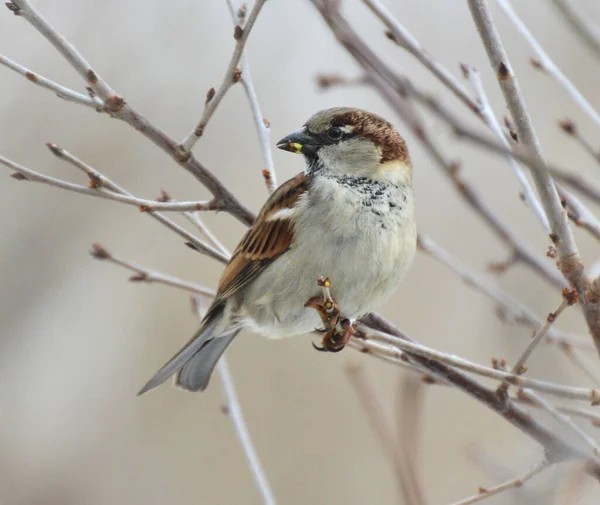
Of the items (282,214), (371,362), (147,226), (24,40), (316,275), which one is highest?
(24,40)

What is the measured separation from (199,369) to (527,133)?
1.65 m

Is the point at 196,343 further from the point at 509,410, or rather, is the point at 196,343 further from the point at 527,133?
the point at 527,133

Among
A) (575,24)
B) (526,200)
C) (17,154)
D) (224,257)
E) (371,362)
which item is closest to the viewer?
(575,24)

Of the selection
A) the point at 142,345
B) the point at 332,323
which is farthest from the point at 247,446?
the point at 142,345

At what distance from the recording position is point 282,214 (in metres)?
2.54

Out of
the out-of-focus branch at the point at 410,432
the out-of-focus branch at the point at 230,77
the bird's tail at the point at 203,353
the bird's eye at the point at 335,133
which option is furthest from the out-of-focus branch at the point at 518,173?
the bird's tail at the point at 203,353

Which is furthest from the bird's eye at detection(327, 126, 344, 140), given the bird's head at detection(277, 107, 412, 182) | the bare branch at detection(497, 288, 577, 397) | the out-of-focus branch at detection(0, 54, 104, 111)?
the bare branch at detection(497, 288, 577, 397)

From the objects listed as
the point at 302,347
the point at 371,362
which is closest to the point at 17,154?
the point at 302,347

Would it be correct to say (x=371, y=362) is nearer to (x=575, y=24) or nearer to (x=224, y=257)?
(x=224, y=257)

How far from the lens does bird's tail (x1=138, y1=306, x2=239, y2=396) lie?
2.79 m

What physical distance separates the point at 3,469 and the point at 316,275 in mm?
3963

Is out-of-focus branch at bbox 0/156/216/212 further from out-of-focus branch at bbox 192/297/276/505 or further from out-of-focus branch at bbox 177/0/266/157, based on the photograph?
out-of-focus branch at bbox 192/297/276/505

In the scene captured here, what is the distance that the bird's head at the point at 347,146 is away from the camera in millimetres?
2588

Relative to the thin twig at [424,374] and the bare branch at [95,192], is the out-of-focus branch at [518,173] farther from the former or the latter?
the bare branch at [95,192]
